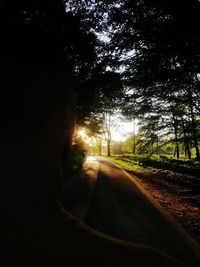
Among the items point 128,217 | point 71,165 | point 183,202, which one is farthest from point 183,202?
point 71,165

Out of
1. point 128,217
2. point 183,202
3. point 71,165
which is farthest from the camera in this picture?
point 71,165

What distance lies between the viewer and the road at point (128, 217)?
6139mm

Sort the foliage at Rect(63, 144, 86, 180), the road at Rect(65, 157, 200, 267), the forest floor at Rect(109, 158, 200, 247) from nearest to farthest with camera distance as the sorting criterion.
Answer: the road at Rect(65, 157, 200, 267)
the forest floor at Rect(109, 158, 200, 247)
the foliage at Rect(63, 144, 86, 180)

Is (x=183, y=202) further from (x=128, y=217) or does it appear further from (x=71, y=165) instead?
(x=71, y=165)

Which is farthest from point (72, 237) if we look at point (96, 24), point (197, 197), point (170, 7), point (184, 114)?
point (184, 114)

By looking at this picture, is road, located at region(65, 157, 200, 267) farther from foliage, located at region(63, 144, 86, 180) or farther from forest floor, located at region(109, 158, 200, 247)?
foliage, located at region(63, 144, 86, 180)

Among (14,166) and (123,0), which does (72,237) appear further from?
(123,0)

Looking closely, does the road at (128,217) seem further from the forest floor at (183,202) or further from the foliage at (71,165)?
the foliage at (71,165)

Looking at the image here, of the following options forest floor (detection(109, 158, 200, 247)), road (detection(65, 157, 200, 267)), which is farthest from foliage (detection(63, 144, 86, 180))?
forest floor (detection(109, 158, 200, 247))

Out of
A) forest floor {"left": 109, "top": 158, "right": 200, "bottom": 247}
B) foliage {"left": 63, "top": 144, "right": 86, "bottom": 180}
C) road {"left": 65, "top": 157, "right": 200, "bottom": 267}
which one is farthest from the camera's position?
foliage {"left": 63, "top": 144, "right": 86, "bottom": 180}

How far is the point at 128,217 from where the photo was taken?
8.48 metres

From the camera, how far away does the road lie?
6139mm

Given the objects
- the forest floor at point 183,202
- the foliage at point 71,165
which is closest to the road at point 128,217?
the forest floor at point 183,202

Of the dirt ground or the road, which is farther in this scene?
the dirt ground
